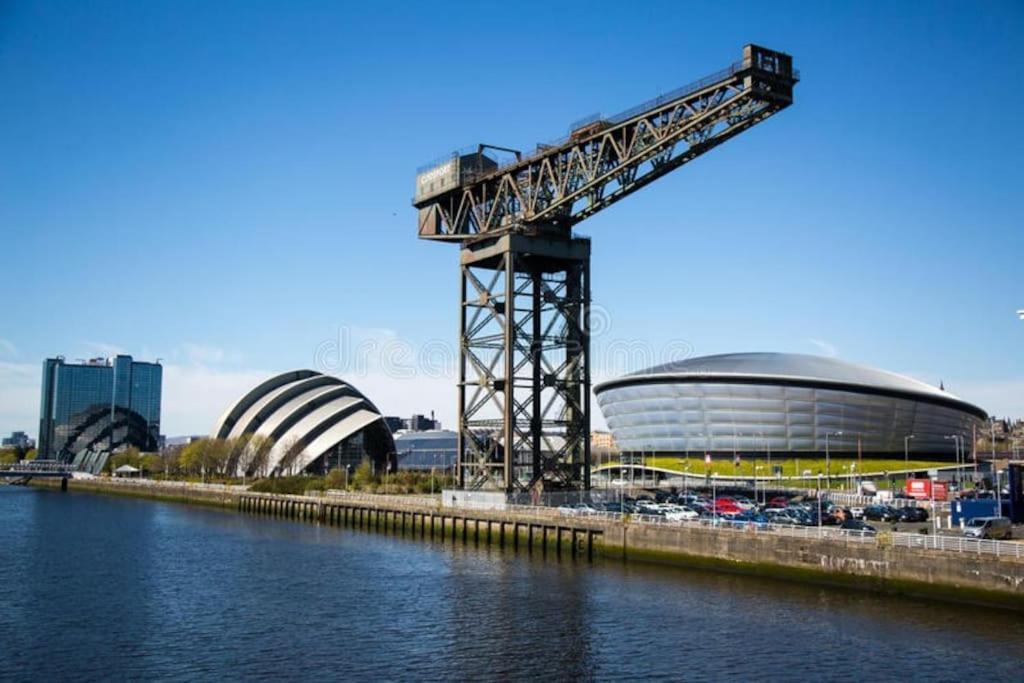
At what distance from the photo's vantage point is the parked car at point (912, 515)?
5675 cm

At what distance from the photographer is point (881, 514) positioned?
58250 mm

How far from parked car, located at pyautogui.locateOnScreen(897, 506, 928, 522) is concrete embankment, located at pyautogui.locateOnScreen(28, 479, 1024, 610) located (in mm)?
16861

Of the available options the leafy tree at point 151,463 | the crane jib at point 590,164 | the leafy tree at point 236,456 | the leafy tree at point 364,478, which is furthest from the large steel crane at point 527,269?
the leafy tree at point 151,463

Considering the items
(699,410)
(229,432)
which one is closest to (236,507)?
(229,432)

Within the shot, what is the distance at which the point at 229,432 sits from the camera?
14088 centimetres

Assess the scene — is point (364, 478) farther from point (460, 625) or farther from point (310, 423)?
point (460, 625)

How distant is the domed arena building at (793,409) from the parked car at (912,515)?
197ft

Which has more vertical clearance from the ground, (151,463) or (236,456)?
(236,456)

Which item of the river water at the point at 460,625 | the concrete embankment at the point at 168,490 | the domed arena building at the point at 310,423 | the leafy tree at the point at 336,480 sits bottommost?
the river water at the point at 460,625

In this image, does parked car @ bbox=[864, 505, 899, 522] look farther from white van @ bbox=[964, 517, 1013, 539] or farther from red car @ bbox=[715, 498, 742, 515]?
white van @ bbox=[964, 517, 1013, 539]

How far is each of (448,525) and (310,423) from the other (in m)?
66.8

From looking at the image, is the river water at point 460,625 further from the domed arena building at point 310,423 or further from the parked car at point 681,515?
the domed arena building at point 310,423

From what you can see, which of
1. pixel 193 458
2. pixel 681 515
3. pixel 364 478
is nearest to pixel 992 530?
pixel 681 515

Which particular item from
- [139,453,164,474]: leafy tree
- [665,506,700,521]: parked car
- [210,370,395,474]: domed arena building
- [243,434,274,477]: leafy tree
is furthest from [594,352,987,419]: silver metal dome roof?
[139,453,164,474]: leafy tree
